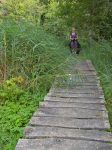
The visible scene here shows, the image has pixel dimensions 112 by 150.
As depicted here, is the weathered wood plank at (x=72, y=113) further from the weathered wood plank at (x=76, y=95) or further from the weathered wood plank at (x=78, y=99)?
the weathered wood plank at (x=76, y=95)

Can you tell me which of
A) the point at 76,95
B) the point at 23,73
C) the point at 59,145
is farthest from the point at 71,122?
the point at 23,73

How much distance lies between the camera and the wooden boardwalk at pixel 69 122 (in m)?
3.19

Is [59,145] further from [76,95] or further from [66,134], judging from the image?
[76,95]

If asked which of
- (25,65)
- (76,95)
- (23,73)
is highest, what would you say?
(25,65)

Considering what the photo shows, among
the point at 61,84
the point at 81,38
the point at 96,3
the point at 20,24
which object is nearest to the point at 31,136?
the point at 61,84

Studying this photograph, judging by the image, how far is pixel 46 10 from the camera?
65.5 ft

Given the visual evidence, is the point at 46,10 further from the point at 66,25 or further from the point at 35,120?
the point at 35,120

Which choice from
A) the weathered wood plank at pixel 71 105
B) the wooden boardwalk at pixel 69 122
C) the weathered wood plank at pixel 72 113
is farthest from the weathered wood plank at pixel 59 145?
the weathered wood plank at pixel 71 105

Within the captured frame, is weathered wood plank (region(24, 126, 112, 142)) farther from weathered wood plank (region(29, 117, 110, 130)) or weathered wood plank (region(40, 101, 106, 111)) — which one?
weathered wood plank (region(40, 101, 106, 111))

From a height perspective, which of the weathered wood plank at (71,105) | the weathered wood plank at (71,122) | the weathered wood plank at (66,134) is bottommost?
the weathered wood plank at (71,105)

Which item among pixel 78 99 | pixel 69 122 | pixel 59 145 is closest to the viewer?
pixel 59 145

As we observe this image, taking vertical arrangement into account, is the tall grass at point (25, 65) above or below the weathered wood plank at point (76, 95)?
above

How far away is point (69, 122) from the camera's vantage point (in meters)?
3.85

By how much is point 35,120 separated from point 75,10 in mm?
12590
